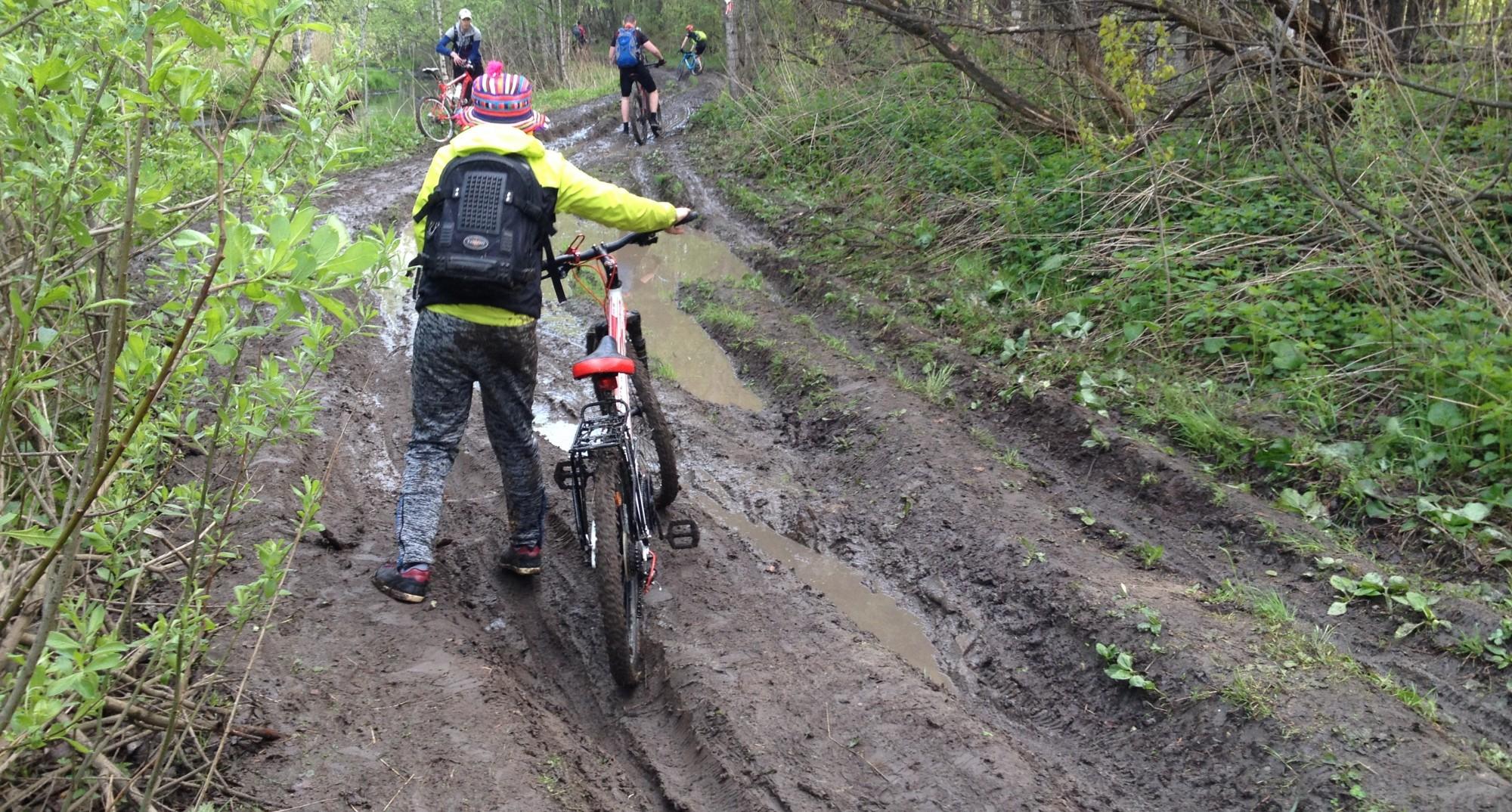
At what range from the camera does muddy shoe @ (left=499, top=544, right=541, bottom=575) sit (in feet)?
15.0

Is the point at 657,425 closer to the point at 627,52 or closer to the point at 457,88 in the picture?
the point at 627,52

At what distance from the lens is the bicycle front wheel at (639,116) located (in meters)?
16.1

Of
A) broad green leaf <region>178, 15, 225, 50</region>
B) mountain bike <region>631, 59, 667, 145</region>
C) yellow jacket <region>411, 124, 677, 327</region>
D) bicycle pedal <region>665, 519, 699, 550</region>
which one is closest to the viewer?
broad green leaf <region>178, 15, 225, 50</region>

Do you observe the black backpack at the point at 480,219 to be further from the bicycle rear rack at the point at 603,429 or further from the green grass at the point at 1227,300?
the green grass at the point at 1227,300

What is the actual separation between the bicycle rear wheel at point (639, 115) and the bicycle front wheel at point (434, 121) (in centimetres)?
281

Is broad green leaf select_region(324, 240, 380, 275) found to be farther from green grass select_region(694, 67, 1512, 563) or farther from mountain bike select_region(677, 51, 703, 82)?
mountain bike select_region(677, 51, 703, 82)

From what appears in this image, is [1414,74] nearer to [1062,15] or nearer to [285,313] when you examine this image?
[1062,15]

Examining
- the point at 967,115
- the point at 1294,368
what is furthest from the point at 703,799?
the point at 967,115

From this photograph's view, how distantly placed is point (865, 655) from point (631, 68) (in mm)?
13071

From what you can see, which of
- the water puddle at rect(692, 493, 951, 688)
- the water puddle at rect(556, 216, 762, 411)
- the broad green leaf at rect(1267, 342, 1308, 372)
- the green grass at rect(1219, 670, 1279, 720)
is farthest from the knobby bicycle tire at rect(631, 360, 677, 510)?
the broad green leaf at rect(1267, 342, 1308, 372)

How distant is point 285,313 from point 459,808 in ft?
5.75

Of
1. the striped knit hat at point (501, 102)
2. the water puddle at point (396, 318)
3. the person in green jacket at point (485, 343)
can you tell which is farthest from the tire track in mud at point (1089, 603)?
the water puddle at point (396, 318)

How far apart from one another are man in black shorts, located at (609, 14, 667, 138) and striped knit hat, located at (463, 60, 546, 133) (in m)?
11.9

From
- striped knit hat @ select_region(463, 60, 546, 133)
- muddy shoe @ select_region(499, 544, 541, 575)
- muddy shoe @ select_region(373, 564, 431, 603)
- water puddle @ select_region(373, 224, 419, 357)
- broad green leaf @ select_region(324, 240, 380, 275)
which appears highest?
striped knit hat @ select_region(463, 60, 546, 133)
